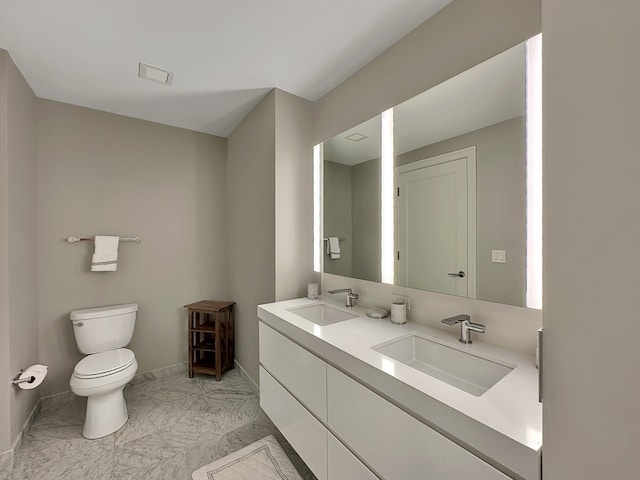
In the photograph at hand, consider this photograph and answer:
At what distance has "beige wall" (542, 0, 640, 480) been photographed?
0.44 meters

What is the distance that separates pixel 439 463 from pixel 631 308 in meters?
0.64

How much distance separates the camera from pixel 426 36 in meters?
1.36

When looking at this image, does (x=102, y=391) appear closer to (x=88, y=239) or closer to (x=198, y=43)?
(x=88, y=239)

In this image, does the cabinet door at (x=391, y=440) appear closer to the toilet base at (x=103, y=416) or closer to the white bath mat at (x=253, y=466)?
the white bath mat at (x=253, y=466)

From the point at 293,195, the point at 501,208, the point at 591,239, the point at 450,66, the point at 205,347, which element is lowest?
the point at 205,347

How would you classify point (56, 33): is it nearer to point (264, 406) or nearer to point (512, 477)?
point (264, 406)

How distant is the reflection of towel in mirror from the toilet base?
1.78 meters

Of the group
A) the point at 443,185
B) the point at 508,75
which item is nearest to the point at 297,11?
the point at 508,75

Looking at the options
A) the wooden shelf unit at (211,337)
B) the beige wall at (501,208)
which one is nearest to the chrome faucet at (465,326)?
the beige wall at (501,208)

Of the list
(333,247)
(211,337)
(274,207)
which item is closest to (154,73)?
(274,207)

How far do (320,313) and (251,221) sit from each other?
3.35 ft

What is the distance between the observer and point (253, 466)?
1.56 meters

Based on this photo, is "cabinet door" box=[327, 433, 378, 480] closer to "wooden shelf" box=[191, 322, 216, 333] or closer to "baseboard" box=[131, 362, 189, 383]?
"wooden shelf" box=[191, 322, 216, 333]

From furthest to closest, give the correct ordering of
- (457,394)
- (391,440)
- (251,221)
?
(251,221), (391,440), (457,394)
